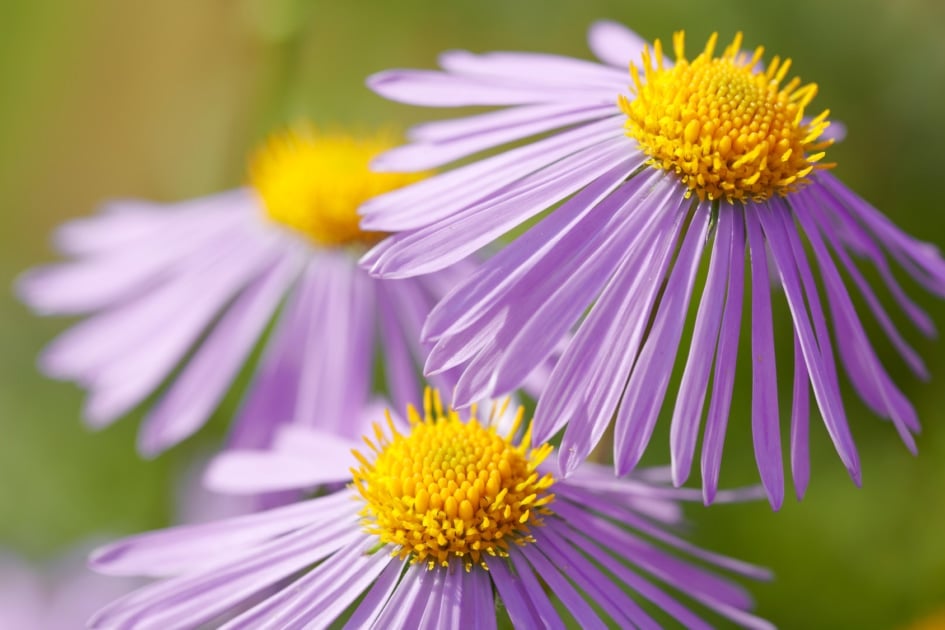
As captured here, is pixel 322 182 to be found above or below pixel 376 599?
above

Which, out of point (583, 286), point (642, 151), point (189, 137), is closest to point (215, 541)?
point (583, 286)

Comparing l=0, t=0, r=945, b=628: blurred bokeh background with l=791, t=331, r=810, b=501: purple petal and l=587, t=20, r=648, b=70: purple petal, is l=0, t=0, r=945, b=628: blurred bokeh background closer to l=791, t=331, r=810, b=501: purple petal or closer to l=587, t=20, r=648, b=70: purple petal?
l=587, t=20, r=648, b=70: purple petal

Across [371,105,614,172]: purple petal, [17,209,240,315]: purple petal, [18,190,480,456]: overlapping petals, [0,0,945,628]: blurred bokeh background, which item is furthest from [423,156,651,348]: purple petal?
[0,0,945,628]: blurred bokeh background

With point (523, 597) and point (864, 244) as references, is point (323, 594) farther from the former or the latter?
point (864, 244)

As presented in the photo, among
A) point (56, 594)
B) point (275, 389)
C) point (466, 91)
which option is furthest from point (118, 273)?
point (466, 91)

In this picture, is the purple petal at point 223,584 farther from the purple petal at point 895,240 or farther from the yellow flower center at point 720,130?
the purple petal at point 895,240

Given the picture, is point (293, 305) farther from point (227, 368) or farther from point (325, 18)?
point (325, 18)
